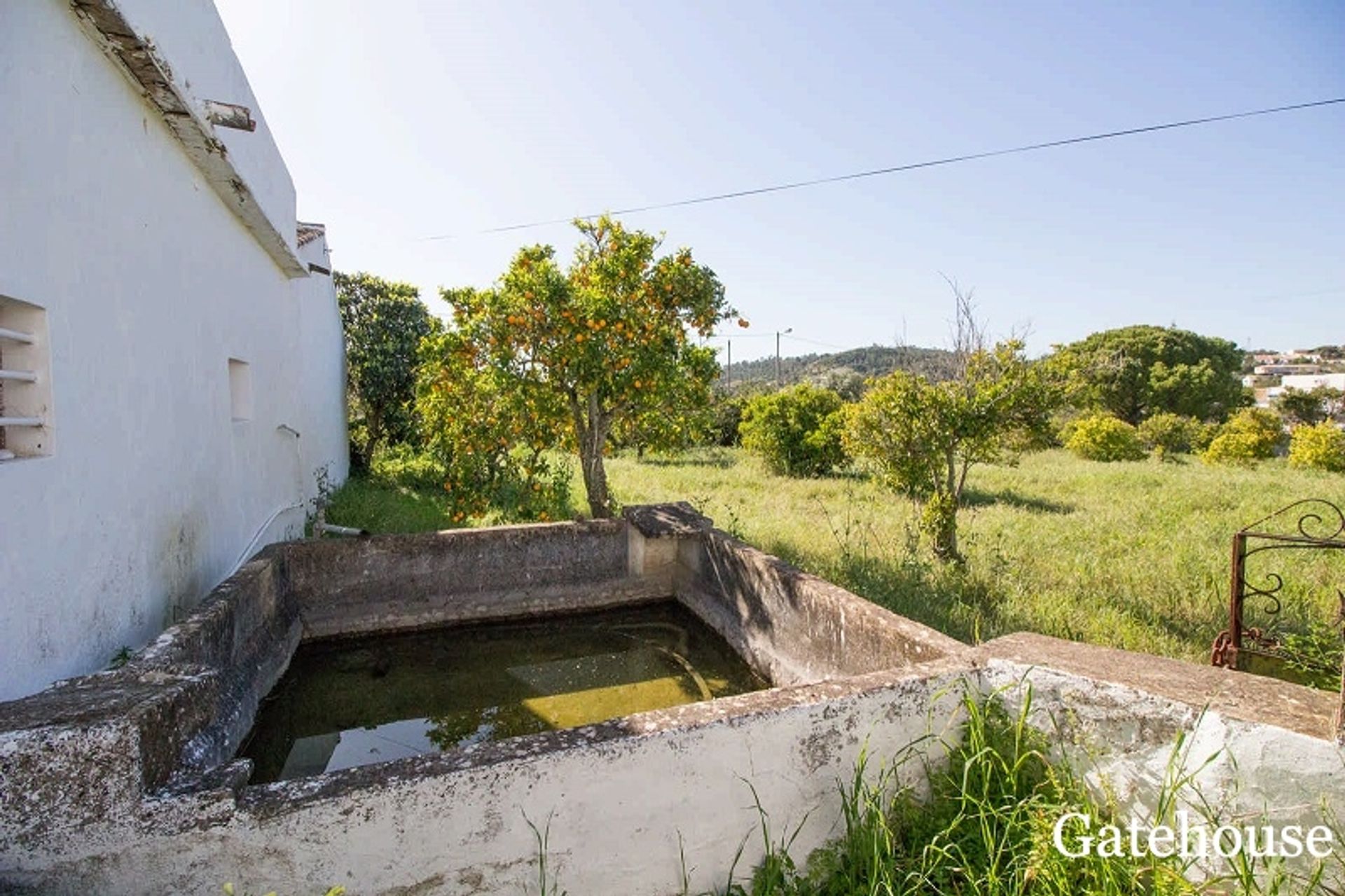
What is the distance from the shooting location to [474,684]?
172 inches

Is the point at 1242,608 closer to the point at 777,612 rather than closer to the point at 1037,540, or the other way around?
the point at 777,612

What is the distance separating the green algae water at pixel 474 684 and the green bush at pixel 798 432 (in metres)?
7.71

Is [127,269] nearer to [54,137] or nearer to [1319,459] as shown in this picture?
[54,137]

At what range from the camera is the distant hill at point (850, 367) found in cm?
689

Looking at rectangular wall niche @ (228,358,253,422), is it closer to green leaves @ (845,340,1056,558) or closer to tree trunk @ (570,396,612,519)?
tree trunk @ (570,396,612,519)

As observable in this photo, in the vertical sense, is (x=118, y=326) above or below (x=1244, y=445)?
above

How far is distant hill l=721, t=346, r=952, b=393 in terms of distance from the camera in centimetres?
689

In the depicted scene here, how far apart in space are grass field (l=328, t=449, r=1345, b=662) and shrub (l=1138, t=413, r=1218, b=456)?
6724 mm

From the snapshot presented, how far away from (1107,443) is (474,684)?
17802mm

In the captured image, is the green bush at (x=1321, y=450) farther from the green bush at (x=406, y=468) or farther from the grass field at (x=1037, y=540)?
the green bush at (x=406, y=468)

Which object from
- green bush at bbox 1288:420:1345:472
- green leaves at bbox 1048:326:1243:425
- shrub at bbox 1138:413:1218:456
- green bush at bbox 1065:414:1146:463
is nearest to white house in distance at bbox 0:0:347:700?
green bush at bbox 1065:414:1146:463

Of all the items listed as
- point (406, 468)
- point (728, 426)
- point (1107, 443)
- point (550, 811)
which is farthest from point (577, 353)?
point (1107, 443)

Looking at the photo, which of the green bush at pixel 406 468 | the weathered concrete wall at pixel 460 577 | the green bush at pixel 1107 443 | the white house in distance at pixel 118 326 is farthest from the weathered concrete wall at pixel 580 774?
the green bush at pixel 1107 443

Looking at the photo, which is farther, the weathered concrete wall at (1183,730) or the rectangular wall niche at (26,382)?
the rectangular wall niche at (26,382)
